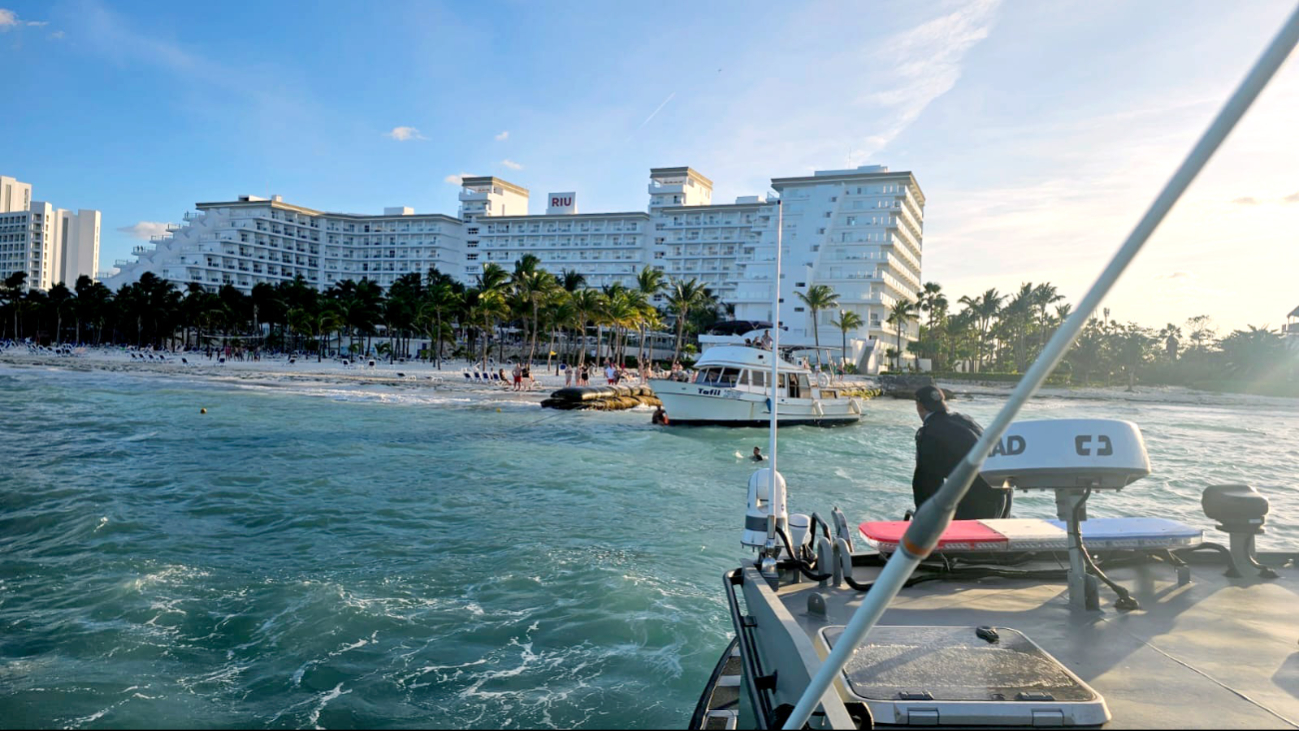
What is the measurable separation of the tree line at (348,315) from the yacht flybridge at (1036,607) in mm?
59826

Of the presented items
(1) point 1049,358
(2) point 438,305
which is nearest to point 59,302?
(2) point 438,305

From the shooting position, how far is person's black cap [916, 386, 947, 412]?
19.5 feet

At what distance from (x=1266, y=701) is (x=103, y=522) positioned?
14.3 m

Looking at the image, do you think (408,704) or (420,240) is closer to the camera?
(408,704)

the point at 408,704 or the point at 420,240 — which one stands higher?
the point at 420,240

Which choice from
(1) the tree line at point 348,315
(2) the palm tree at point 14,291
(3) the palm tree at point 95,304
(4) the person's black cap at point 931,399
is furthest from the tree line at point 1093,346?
(2) the palm tree at point 14,291

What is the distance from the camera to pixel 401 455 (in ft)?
66.1

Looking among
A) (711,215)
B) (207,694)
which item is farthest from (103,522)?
(711,215)

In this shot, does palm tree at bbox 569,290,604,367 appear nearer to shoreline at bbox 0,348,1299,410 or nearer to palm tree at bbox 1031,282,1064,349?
shoreline at bbox 0,348,1299,410

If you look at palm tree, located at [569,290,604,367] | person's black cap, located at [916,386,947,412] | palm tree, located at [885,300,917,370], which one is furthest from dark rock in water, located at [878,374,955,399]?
person's black cap, located at [916,386,947,412]

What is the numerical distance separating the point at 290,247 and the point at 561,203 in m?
55.1

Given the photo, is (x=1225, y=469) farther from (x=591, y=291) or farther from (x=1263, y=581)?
(x=591, y=291)

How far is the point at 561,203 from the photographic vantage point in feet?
450

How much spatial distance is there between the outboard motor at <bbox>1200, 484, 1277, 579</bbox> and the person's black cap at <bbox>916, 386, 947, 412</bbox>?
182 cm
